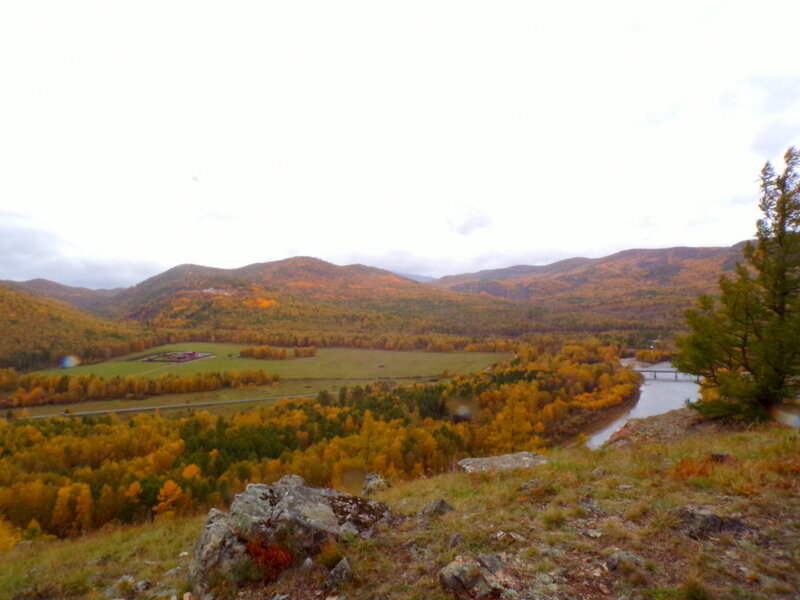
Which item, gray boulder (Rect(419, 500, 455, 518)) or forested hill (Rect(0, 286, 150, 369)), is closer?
gray boulder (Rect(419, 500, 455, 518))

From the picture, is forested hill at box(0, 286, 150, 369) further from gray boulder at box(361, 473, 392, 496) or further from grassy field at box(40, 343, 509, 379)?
gray boulder at box(361, 473, 392, 496)

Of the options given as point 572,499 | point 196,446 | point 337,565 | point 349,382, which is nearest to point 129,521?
point 196,446

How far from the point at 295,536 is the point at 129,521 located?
2834 cm

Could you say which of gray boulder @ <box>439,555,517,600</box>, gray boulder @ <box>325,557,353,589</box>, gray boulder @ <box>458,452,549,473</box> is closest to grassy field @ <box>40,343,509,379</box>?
gray boulder @ <box>458,452,549,473</box>

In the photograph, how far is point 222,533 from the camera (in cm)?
693

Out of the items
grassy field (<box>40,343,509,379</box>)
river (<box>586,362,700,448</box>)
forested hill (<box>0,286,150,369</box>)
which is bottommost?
river (<box>586,362,700,448</box>)

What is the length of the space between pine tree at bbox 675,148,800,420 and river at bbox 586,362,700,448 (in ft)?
122

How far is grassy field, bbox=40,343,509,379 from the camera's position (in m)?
95.4

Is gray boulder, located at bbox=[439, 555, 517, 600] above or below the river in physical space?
above

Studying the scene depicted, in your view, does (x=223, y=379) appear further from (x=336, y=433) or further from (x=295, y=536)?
(x=295, y=536)

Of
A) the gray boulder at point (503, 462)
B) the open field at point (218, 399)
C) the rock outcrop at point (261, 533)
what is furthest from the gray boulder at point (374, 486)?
the open field at point (218, 399)

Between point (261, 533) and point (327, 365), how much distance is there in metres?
104

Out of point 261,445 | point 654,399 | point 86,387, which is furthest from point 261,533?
point 86,387

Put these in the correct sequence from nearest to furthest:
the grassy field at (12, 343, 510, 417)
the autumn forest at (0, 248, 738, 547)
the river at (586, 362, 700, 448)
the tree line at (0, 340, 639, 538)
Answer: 1. the tree line at (0, 340, 639, 538)
2. the autumn forest at (0, 248, 738, 547)
3. the river at (586, 362, 700, 448)
4. the grassy field at (12, 343, 510, 417)
